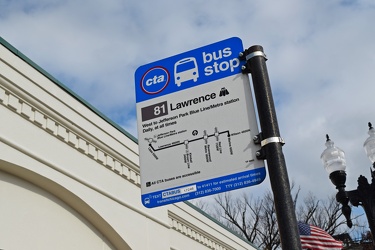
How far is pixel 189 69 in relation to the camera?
4.13 meters

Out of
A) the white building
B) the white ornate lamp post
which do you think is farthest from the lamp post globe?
the white building

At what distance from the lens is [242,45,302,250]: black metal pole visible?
2.80 metres

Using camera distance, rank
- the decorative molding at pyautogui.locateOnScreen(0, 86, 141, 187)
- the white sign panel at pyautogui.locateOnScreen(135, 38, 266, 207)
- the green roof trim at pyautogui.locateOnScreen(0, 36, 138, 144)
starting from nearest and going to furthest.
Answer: the white sign panel at pyautogui.locateOnScreen(135, 38, 266, 207), the decorative molding at pyautogui.locateOnScreen(0, 86, 141, 187), the green roof trim at pyautogui.locateOnScreen(0, 36, 138, 144)

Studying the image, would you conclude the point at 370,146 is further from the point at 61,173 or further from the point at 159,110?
the point at 61,173

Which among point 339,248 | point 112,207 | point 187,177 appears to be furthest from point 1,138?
point 339,248

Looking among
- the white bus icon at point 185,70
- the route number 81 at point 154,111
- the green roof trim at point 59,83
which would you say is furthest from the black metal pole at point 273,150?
the green roof trim at point 59,83

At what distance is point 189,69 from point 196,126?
0.60m

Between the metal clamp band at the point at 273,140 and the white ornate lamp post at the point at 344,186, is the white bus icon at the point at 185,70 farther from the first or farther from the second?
the white ornate lamp post at the point at 344,186

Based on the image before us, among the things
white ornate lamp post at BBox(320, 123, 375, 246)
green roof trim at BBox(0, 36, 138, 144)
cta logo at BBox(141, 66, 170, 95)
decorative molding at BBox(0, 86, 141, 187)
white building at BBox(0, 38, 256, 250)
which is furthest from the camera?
white ornate lamp post at BBox(320, 123, 375, 246)

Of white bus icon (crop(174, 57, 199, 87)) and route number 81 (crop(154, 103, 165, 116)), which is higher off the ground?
white bus icon (crop(174, 57, 199, 87))

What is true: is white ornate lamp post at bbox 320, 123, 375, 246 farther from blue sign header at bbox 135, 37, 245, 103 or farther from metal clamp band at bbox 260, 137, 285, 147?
metal clamp band at bbox 260, 137, 285, 147

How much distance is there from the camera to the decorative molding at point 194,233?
11349mm

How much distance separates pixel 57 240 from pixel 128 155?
8.60 ft

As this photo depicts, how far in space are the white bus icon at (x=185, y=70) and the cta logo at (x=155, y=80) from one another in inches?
4.0
